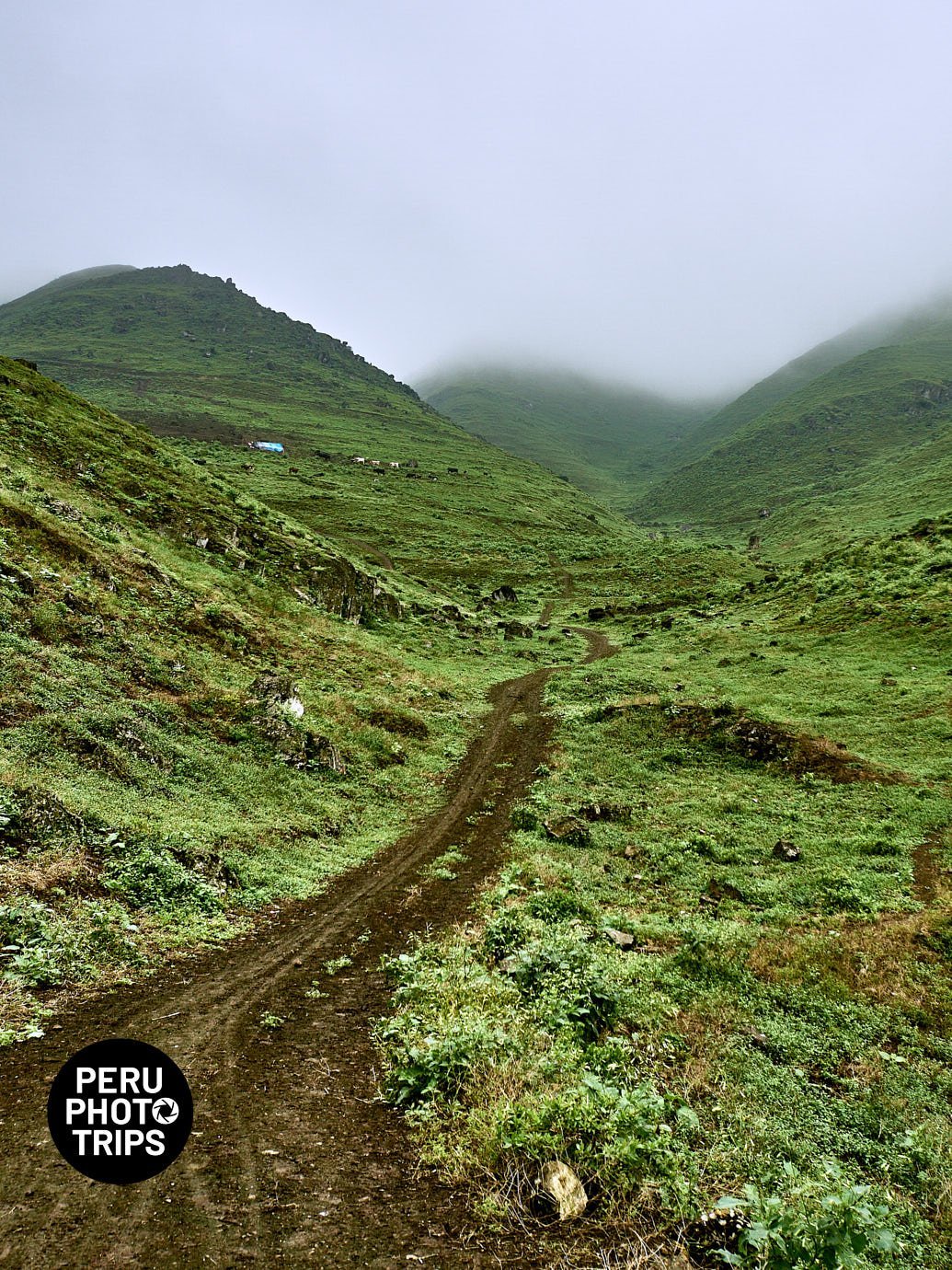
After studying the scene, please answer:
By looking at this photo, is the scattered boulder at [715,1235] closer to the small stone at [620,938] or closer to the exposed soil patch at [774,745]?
the small stone at [620,938]

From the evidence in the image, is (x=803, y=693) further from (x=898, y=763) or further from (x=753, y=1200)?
(x=753, y=1200)

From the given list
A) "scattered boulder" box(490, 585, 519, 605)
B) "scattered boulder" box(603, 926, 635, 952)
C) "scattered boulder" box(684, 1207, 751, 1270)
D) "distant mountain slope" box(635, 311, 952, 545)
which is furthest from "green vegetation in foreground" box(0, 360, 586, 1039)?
"distant mountain slope" box(635, 311, 952, 545)

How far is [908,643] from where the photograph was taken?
3244cm

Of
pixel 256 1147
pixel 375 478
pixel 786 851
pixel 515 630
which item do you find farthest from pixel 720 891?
pixel 375 478

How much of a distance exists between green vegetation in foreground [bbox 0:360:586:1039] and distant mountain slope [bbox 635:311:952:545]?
91328 mm

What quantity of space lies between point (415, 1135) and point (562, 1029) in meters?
2.52

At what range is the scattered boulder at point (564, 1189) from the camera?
5173 mm

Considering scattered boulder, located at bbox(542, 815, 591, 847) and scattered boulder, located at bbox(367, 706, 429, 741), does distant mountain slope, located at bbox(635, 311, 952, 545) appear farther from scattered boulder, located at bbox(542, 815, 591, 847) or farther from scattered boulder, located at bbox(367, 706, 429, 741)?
scattered boulder, located at bbox(542, 815, 591, 847)

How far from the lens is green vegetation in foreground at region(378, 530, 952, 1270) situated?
18.2 feet

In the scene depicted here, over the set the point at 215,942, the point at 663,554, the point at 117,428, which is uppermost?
the point at 663,554

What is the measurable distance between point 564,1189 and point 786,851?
1282cm

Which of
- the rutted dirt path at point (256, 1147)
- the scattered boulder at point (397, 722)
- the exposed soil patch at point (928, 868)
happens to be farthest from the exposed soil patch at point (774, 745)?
the rutted dirt path at point (256, 1147)

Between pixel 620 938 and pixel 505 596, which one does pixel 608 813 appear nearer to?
pixel 620 938

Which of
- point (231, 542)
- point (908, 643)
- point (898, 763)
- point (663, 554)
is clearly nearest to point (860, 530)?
point (663, 554)
